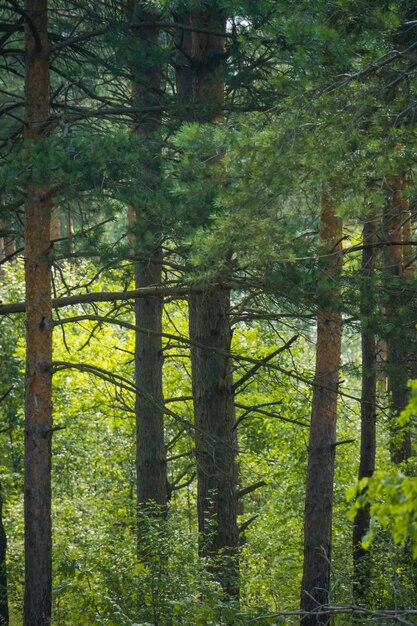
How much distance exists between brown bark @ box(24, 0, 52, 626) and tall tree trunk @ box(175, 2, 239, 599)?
1781 millimetres

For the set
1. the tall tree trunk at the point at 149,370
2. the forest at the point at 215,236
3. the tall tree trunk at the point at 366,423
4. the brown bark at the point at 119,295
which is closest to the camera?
the forest at the point at 215,236

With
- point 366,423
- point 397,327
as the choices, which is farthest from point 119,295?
point 366,423

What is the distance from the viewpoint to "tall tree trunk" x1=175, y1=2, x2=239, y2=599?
10.5 meters

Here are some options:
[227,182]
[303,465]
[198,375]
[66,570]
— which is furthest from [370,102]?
[303,465]

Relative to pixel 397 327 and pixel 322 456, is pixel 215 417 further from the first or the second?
pixel 397 327

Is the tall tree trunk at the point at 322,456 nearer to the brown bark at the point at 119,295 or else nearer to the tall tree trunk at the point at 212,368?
the tall tree trunk at the point at 212,368

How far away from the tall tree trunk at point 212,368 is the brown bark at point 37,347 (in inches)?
70.1

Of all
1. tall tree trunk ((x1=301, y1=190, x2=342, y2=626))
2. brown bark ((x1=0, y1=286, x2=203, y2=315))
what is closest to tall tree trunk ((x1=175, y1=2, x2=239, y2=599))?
tall tree trunk ((x1=301, y1=190, x2=342, y2=626))

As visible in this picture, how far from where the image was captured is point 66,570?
9.70 meters

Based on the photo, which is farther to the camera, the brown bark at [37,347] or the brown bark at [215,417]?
the brown bark at [215,417]

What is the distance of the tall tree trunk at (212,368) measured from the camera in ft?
34.5

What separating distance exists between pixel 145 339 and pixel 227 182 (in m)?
4.63

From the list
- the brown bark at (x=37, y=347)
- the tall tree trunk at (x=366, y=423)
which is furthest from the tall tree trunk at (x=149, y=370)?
the tall tree trunk at (x=366, y=423)

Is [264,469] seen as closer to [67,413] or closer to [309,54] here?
[67,413]
